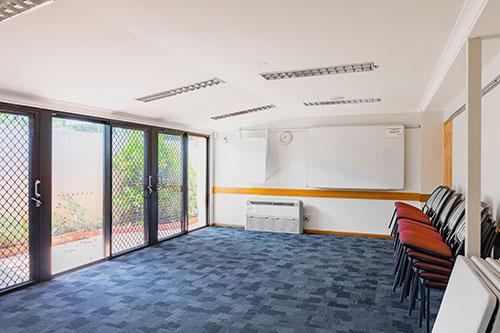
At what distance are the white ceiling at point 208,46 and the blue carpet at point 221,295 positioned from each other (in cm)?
219

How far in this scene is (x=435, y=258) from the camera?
2842 millimetres

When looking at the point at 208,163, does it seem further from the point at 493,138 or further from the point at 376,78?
the point at 493,138

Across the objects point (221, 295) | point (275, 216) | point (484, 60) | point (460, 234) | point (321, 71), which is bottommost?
point (221, 295)

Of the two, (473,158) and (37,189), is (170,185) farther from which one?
(473,158)

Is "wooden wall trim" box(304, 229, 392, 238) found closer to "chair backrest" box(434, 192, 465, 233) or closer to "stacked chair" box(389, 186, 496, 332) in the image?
"stacked chair" box(389, 186, 496, 332)

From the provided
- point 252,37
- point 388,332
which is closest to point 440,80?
point 252,37

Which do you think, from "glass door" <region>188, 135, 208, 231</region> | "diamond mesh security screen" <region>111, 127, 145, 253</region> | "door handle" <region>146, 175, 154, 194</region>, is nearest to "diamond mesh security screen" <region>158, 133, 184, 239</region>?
Result: "door handle" <region>146, 175, 154, 194</region>

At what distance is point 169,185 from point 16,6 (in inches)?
174

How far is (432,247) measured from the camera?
294 cm

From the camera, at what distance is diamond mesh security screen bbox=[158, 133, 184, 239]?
6.14 meters

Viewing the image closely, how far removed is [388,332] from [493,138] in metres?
1.97

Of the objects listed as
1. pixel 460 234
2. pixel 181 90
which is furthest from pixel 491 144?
pixel 181 90

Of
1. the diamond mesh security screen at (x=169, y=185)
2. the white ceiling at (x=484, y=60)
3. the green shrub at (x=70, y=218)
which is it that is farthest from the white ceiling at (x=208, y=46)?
the diamond mesh security screen at (x=169, y=185)

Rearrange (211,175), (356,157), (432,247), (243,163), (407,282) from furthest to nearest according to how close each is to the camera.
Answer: (211,175) < (243,163) < (356,157) < (407,282) < (432,247)
